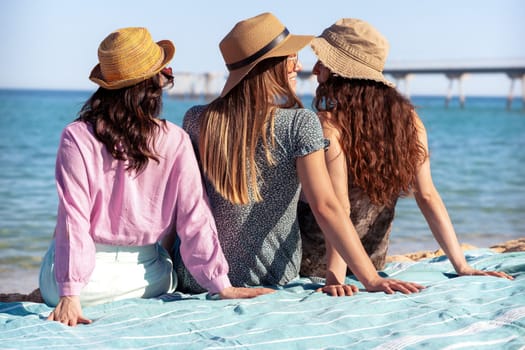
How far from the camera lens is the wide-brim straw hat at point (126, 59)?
105 inches

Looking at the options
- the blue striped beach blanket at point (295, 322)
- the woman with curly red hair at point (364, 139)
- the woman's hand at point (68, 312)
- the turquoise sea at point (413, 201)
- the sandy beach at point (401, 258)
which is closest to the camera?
the blue striped beach blanket at point (295, 322)

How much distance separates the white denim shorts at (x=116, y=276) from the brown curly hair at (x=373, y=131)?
895 millimetres

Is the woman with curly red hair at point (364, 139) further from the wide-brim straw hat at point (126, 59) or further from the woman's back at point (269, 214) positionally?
the wide-brim straw hat at point (126, 59)

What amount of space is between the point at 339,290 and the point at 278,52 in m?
0.92

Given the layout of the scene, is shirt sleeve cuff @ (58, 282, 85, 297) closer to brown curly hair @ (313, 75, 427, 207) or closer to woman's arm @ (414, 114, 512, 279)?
brown curly hair @ (313, 75, 427, 207)

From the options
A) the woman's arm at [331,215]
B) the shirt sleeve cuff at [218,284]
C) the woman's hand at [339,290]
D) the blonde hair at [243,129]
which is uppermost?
the blonde hair at [243,129]

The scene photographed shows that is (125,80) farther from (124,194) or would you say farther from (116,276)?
(116,276)

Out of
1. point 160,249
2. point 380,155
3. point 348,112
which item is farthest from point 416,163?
point 160,249

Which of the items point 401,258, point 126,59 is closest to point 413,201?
point 401,258

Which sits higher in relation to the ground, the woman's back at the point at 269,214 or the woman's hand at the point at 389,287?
the woman's back at the point at 269,214

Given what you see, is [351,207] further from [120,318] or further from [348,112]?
[120,318]

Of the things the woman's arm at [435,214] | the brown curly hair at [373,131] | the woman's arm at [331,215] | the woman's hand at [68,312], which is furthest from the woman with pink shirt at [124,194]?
the woman's arm at [435,214]

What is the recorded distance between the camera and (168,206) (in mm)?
2795

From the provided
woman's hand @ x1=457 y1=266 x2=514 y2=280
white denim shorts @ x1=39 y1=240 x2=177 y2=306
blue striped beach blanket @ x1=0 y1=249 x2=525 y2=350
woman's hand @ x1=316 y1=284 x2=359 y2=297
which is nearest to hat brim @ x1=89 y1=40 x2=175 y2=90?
white denim shorts @ x1=39 y1=240 x2=177 y2=306
